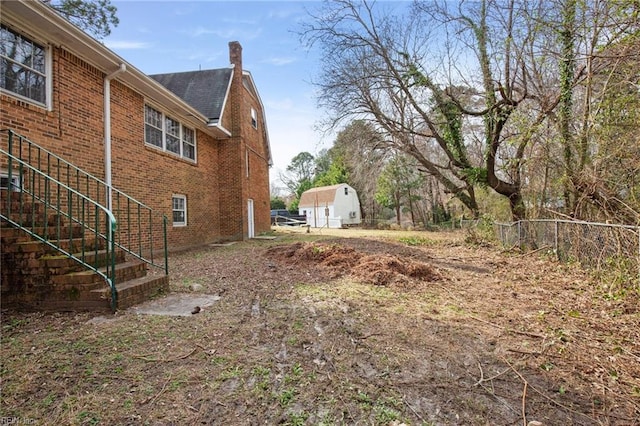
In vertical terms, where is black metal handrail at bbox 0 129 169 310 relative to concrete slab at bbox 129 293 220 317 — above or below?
above

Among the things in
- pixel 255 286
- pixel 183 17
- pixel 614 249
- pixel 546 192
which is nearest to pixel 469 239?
pixel 546 192

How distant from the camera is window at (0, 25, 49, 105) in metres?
5.38

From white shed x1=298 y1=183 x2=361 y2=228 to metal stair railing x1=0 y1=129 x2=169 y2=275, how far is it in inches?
956

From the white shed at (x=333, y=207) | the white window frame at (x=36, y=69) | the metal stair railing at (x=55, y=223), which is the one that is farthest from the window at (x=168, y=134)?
the white shed at (x=333, y=207)

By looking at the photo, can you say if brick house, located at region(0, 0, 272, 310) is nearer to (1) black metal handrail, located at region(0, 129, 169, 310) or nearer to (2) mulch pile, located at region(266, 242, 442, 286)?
(1) black metal handrail, located at region(0, 129, 169, 310)

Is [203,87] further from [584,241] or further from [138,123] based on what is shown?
[584,241]

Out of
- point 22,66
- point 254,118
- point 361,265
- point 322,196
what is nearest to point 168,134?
point 22,66

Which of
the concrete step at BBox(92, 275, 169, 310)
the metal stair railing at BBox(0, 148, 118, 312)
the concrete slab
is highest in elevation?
the metal stair railing at BBox(0, 148, 118, 312)

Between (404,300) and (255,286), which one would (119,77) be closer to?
(255,286)

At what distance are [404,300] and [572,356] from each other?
7.42 ft

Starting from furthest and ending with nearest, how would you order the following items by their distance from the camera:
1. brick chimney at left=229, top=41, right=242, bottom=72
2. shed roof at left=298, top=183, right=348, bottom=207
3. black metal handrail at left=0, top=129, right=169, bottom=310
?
shed roof at left=298, top=183, right=348, bottom=207
brick chimney at left=229, top=41, right=242, bottom=72
black metal handrail at left=0, top=129, right=169, bottom=310

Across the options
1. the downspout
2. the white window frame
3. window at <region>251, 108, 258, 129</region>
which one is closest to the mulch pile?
the downspout

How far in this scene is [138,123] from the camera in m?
8.83

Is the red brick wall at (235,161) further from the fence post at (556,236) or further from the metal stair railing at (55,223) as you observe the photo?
the fence post at (556,236)
